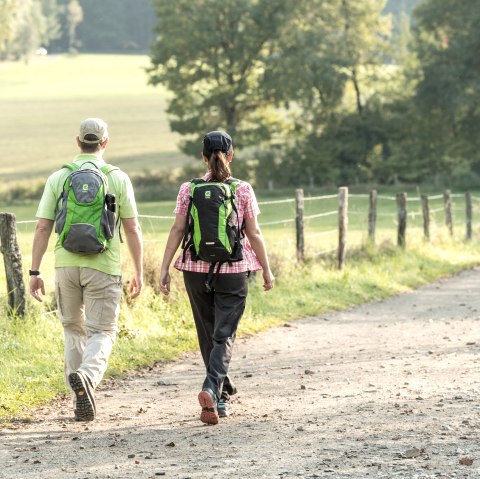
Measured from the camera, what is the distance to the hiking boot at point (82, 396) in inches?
289

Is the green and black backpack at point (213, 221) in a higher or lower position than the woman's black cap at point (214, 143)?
lower

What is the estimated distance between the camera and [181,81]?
220ft

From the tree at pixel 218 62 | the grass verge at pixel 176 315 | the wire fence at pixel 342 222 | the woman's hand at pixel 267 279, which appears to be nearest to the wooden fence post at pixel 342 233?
the wire fence at pixel 342 222

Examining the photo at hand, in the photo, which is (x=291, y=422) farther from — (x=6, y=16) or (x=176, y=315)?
(x=6, y=16)

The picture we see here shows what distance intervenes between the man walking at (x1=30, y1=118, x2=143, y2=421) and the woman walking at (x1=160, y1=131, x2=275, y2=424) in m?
0.35

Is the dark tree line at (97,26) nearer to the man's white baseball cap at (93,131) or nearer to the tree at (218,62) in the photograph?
the tree at (218,62)

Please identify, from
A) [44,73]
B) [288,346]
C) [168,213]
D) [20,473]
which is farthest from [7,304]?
[44,73]

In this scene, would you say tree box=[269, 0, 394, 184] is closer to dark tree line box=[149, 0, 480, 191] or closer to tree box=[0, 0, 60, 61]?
dark tree line box=[149, 0, 480, 191]

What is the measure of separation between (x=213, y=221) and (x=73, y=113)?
99899mm

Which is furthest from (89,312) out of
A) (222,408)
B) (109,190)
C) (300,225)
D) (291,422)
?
(300,225)

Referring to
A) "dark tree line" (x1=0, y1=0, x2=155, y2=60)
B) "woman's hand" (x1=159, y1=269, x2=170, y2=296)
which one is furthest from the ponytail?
"dark tree line" (x1=0, y1=0, x2=155, y2=60)

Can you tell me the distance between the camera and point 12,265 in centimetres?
1039

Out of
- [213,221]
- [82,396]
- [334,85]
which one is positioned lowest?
[82,396]

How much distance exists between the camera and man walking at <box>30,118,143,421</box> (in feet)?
24.0
